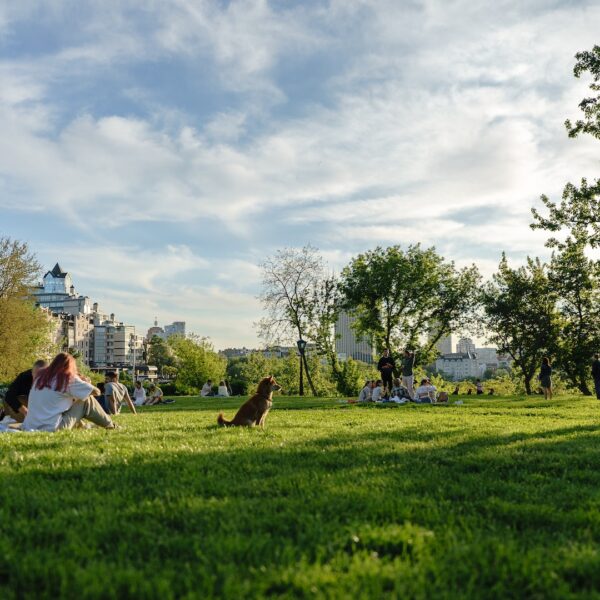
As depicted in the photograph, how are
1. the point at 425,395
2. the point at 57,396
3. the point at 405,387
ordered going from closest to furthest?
the point at 57,396 → the point at 425,395 → the point at 405,387

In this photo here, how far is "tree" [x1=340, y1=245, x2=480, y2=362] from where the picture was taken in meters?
53.9

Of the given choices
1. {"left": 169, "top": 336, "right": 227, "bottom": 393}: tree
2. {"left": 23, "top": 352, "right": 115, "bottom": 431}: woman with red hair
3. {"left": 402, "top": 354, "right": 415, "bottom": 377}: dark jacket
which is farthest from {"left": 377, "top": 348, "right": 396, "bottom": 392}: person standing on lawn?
{"left": 169, "top": 336, "right": 227, "bottom": 393}: tree

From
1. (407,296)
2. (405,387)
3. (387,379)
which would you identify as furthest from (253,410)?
(407,296)

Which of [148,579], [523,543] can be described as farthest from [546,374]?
[148,579]

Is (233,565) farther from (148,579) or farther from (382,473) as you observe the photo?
(382,473)

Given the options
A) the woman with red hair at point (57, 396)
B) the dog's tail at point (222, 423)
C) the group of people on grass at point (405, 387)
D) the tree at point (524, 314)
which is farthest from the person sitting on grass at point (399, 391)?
the tree at point (524, 314)

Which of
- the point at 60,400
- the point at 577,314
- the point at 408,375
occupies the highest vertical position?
the point at 577,314

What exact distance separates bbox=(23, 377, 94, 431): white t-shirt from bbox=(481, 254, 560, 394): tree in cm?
4770

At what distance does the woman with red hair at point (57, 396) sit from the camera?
436 inches

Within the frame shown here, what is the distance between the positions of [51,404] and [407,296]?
46038mm

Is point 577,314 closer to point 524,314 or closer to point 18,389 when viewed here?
point 524,314

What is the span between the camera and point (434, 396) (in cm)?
2808

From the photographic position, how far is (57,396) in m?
11.2

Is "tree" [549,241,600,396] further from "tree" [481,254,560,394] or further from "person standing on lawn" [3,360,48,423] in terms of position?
"person standing on lawn" [3,360,48,423]
